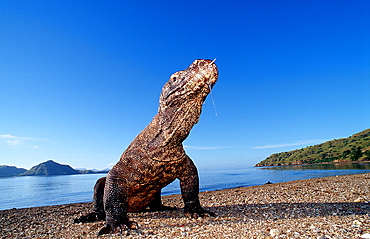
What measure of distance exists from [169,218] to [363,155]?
106 metres

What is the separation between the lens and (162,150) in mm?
5547

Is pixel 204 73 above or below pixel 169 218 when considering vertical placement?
above

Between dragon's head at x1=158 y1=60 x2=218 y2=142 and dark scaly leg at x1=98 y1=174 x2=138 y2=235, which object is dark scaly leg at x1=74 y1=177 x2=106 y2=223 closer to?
dark scaly leg at x1=98 y1=174 x2=138 y2=235

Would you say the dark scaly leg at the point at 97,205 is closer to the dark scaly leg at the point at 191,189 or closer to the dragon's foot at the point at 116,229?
the dragon's foot at the point at 116,229

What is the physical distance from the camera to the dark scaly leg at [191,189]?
6.29 meters

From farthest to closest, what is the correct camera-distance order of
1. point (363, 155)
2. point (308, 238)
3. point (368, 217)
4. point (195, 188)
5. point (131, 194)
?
point (363, 155)
point (195, 188)
point (131, 194)
point (368, 217)
point (308, 238)

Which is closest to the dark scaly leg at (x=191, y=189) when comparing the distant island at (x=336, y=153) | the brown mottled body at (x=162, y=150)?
the brown mottled body at (x=162, y=150)

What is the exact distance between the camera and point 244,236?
14.5 feet

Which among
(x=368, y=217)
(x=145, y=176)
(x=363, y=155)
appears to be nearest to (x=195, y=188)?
(x=145, y=176)

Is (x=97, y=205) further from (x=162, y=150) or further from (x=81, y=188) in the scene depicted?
(x=81, y=188)

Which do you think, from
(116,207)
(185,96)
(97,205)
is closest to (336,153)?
(97,205)

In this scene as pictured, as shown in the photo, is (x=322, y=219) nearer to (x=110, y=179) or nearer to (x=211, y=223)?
(x=211, y=223)

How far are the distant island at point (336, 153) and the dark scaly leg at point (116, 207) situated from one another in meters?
98.7

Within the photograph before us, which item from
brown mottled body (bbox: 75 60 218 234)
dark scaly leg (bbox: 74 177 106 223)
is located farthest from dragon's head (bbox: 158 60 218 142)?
dark scaly leg (bbox: 74 177 106 223)
